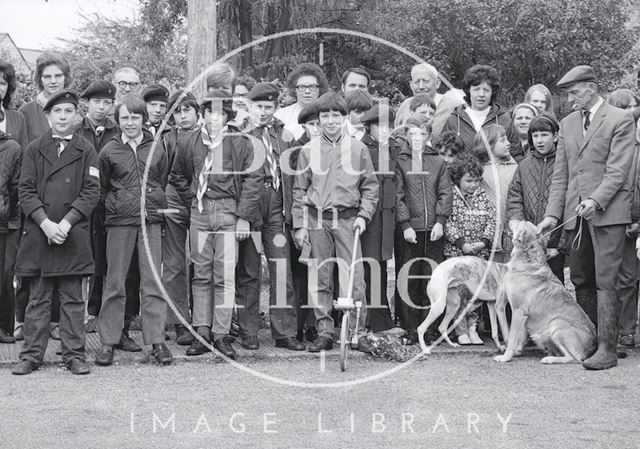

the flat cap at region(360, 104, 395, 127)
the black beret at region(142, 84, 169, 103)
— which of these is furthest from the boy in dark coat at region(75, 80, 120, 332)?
the flat cap at region(360, 104, 395, 127)

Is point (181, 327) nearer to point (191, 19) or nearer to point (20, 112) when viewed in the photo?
point (20, 112)

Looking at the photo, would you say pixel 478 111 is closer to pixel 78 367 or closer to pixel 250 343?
pixel 250 343

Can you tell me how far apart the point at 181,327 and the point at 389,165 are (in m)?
2.29

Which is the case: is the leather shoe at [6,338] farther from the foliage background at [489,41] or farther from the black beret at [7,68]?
the foliage background at [489,41]

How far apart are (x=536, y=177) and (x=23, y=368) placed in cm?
450

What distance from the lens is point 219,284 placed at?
7.75 metres

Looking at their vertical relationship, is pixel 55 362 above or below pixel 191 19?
below

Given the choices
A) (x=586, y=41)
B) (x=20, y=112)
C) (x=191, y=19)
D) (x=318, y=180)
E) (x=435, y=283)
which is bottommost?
(x=435, y=283)

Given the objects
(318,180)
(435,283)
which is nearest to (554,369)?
(435,283)

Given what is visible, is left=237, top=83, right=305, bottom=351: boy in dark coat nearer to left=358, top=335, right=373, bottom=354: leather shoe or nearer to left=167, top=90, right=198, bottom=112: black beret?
left=358, top=335, right=373, bottom=354: leather shoe

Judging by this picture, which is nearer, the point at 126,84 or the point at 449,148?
the point at 449,148

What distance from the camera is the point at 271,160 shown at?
798 centimetres

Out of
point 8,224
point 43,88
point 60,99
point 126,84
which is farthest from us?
point 126,84

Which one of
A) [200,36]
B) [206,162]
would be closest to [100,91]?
[206,162]
